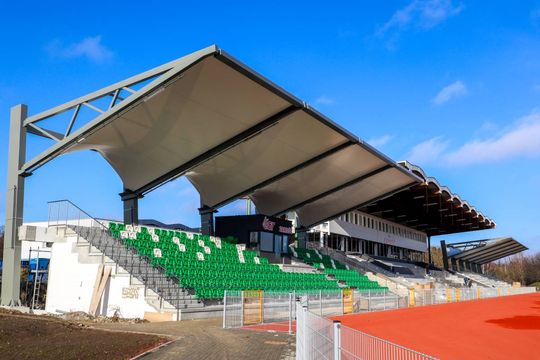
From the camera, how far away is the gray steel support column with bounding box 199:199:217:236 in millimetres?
33625

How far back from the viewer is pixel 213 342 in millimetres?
13570

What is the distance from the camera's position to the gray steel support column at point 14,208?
67.2 ft

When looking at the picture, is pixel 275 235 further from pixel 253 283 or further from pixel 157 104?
pixel 157 104

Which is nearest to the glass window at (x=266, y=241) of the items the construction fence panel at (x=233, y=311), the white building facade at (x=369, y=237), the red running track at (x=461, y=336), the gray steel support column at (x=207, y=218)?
the gray steel support column at (x=207, y=218)

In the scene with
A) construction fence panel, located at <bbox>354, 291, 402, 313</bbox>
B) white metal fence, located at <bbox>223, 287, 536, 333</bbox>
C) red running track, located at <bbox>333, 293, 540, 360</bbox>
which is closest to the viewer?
red running track, located at <bbox>333, 293, 540, 360</bbox>

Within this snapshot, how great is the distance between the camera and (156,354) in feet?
36.5

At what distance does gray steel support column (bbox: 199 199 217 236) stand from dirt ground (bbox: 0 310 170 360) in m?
18.3

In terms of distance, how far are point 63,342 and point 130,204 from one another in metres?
17.1

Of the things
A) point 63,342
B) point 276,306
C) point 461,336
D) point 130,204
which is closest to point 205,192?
point 130,204

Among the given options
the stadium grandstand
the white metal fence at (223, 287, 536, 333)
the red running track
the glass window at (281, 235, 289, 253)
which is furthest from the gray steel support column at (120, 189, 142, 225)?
the red running track

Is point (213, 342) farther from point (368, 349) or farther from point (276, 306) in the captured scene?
point (368, 349)

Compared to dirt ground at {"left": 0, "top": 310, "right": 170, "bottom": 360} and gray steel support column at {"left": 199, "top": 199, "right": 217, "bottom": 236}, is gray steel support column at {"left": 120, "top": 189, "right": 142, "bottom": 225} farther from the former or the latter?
dirt ground at {"left": 0, "top": 310, "right": 170, "bottom": 360}

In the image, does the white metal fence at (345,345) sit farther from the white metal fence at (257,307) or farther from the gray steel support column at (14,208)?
the gray steel support column at (14,208)

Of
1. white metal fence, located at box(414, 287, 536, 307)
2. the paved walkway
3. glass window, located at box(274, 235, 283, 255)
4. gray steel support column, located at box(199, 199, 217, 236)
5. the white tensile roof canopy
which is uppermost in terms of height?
the white tensile roof canopy
